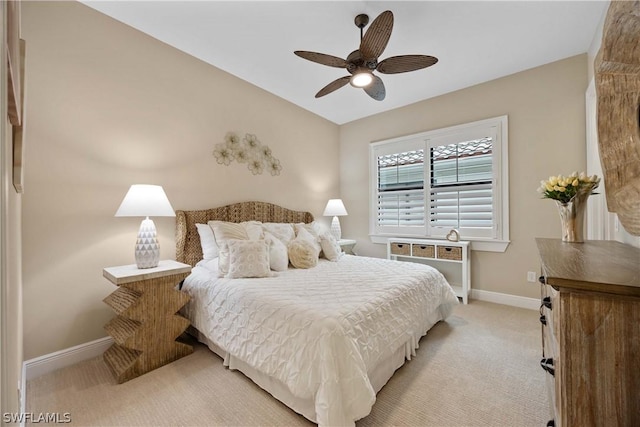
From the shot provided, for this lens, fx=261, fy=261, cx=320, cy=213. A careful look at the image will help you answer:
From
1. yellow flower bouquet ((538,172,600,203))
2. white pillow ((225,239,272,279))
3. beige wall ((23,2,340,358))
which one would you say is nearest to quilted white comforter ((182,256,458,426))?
white pillow ((225,239,272,279))

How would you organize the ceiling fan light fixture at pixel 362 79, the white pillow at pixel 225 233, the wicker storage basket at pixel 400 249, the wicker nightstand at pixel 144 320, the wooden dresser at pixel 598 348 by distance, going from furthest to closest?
1. the wicker storage basket at pixel 400 249
2. the white pillow at pixel 225 233
3. the ceiling fan light fixture at pixel 362 79
4. the wicker nightstand at pixel 144 320
5. the wooden dresser at pixel 598 348

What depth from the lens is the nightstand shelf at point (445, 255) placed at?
11.1 ft

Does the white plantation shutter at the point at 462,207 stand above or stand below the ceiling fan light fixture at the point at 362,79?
below

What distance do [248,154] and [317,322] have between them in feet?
8.40

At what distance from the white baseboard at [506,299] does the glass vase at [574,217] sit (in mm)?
1886

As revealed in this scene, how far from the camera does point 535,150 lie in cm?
312

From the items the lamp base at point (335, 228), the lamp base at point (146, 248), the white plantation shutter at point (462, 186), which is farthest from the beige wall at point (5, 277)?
the white plantation shutter at point (462, 186)

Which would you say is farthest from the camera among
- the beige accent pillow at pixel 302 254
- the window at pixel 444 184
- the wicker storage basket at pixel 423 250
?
the wicker storage basket at pixel 423 250

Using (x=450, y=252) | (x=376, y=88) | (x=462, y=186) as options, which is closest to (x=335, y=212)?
(x=450, y=252)

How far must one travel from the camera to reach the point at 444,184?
3.77 metres

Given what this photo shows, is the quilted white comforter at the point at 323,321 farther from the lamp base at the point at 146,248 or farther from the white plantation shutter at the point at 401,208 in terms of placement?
the white plantation shutter at the point at 401,208

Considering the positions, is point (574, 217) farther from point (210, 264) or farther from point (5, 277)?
point (210, 264)

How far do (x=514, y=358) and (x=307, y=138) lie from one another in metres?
3.71

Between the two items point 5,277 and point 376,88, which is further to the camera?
point 376,88
